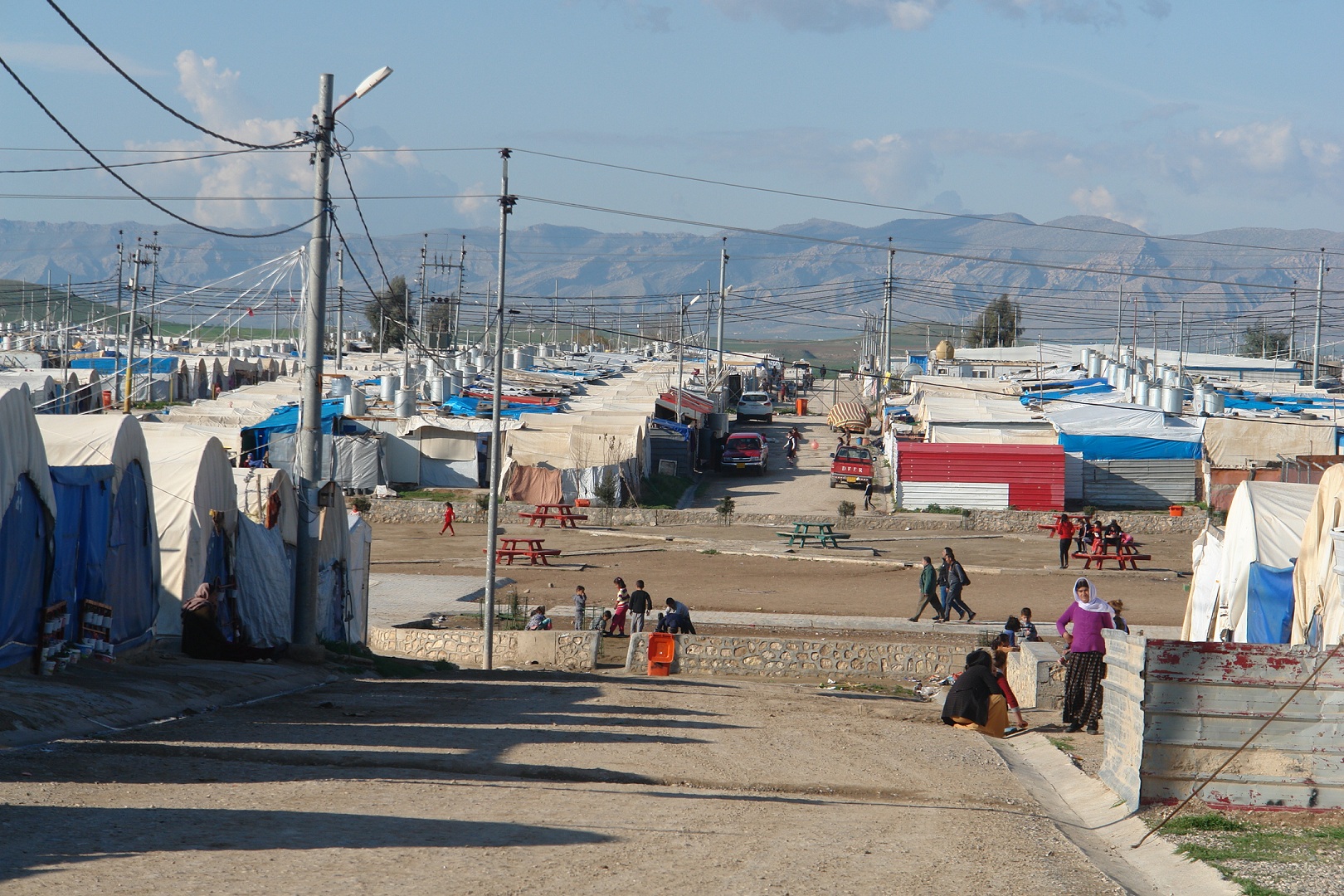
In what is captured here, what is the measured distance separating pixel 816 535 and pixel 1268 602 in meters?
21.2

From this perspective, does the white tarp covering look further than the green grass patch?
No

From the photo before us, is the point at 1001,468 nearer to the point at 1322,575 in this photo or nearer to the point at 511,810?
the point at 1322,575

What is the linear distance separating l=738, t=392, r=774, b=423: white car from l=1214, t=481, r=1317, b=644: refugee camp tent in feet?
173

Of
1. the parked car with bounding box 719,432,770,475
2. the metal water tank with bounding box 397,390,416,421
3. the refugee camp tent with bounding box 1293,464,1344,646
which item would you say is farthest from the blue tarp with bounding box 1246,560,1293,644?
the parked car with bounding box 719,432,770,475

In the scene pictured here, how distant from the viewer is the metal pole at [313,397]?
50.9 ft

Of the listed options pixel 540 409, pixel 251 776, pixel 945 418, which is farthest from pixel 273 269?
pixel 945 418

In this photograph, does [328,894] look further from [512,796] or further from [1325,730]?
[1325,730]

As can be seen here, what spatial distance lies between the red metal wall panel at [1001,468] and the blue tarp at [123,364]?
41855 millimetres

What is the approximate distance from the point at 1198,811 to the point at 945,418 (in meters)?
42.4

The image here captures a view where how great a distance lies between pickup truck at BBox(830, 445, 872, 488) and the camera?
48.4 meters

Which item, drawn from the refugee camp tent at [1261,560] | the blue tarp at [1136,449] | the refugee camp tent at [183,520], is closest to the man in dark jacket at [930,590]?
the refugee camp tent at [1261,560]

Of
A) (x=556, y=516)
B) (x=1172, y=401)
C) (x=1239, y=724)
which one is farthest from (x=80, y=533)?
(x=1172, y=401)

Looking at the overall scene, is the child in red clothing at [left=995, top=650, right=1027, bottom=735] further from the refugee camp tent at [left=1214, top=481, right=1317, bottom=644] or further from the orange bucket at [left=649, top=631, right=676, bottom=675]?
the orange bucket at [left=649, top=631, right=676, bottom=675]

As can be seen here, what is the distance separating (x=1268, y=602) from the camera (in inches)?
632
